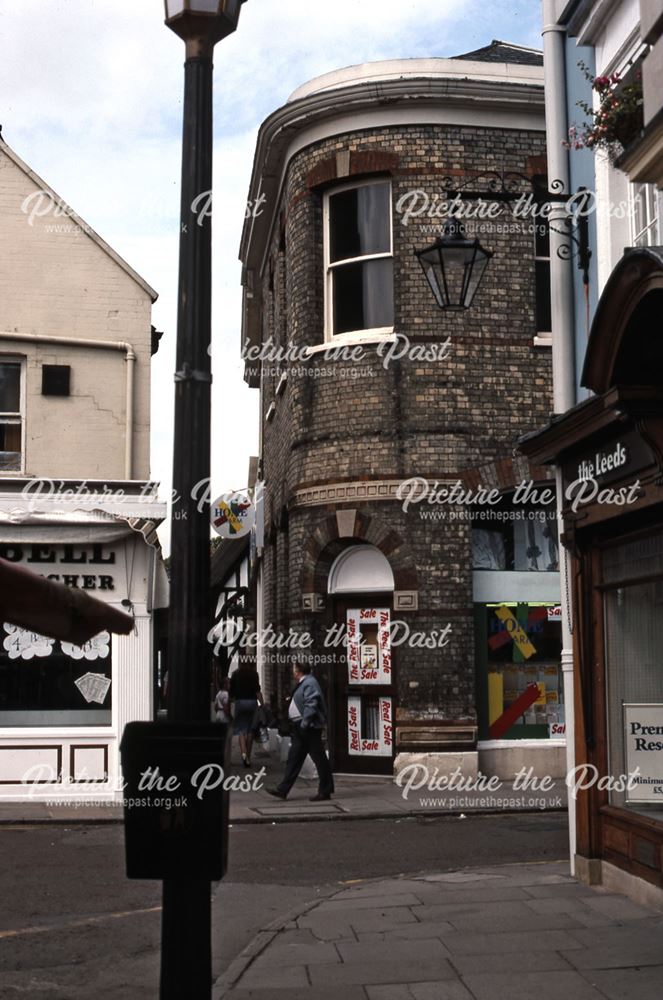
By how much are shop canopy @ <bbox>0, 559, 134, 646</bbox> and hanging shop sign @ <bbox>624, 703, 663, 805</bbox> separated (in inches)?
236

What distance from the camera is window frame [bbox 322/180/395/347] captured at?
19.1m

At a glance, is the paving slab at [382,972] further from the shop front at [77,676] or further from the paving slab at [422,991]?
the shop front at [77,676]

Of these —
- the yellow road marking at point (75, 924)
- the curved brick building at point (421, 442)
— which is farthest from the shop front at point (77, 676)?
the yellow road marking at point (75, 924)

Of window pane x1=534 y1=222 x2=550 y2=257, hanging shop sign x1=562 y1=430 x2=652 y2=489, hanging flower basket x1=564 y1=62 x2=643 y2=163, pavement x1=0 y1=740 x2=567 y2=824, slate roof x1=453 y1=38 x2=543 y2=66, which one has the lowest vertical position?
pavement x1=0 y1=740 x2=567 y2=824

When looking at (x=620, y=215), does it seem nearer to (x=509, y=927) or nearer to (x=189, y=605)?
(x=509, y=927)

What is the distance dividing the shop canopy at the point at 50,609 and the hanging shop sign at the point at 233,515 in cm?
1610

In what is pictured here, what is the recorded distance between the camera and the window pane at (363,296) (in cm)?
1925

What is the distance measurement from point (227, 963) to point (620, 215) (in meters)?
6.36

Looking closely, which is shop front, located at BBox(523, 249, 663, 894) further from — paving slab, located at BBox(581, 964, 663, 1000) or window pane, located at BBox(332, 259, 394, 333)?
window pane, located at BBox(332, 259, 394, 333)

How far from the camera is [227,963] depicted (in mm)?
7754

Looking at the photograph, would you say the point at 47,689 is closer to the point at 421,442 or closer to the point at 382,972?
the point at 421,442

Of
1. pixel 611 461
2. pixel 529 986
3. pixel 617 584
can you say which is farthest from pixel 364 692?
pixel 529 986

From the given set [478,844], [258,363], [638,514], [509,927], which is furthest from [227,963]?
[258,363]

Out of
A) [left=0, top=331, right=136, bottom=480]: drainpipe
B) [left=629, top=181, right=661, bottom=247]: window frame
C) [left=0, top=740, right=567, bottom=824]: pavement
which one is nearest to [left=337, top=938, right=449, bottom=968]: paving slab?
[left=629, top=181, right=661, bottom=247]: window frame
